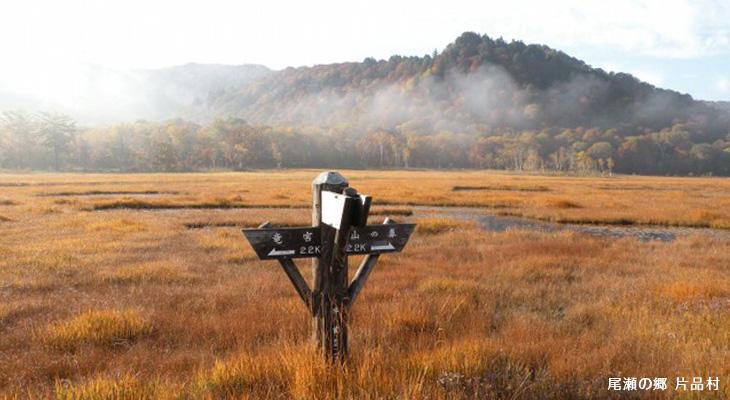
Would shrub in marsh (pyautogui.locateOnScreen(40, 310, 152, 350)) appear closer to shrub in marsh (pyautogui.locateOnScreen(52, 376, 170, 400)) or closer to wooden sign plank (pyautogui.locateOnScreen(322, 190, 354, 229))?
shrub in marsh (pyautogui.locateOnScreen(52, 376, 170, 400))

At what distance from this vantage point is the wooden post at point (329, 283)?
11.7 ft

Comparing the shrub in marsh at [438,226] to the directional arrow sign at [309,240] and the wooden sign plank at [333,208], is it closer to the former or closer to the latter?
the directional arrow sign at [309,240]

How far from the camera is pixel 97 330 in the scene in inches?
226

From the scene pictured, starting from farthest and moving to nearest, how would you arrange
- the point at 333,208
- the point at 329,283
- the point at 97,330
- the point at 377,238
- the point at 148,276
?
the point at 148,276 → the point at 97,330 → the point at 377,238 → the point at 329,283 → the point at 333,208

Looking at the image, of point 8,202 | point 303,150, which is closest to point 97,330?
point 8,202

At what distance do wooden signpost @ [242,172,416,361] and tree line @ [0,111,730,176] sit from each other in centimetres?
10645

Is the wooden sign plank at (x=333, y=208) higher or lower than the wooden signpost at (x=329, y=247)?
higher

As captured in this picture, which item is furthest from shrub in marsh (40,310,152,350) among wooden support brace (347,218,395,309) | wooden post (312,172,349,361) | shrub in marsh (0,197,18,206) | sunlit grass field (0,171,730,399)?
shrub in marsh (0,197,18,206)

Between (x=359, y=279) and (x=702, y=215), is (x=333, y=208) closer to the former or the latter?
(x=359, y=279)

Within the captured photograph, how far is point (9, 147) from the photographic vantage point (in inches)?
3634

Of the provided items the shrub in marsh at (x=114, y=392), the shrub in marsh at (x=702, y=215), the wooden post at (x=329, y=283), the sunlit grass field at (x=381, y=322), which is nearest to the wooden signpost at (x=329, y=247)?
the wooden post at (x=329, y=283)

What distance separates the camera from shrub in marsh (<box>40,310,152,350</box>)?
5.41m

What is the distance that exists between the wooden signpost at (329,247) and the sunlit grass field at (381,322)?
37 centimetres

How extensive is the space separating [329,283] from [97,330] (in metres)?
4.21
